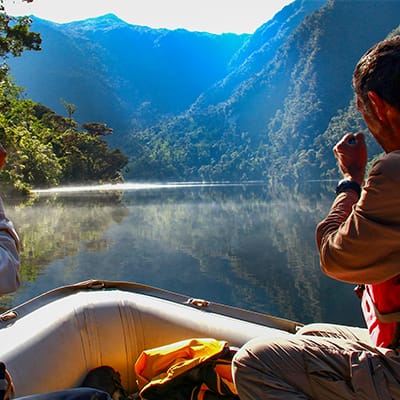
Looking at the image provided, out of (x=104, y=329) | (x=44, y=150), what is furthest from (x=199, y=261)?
(x=44, y=150)

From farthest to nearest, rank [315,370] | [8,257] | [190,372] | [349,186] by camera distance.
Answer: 1. [190,372]
2. [349,186]
3. [315,370]
4. [8,257]

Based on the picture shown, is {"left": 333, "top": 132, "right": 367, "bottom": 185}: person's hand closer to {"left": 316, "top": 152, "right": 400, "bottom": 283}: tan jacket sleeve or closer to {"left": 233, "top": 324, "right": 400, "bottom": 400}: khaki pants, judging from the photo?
{"left": 316, "top": 152, "right": 400, "bottom": 283}: tan jacket sleeve

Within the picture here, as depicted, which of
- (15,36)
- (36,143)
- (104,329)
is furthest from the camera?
(36,143)

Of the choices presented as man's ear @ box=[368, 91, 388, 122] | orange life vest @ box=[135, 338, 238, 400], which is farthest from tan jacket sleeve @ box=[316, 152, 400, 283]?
orange life vest @ box=[135, 338, 238, 400]

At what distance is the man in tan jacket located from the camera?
1.09 m

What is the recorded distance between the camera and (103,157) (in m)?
48.6

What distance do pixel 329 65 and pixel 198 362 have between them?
112308 millimetres

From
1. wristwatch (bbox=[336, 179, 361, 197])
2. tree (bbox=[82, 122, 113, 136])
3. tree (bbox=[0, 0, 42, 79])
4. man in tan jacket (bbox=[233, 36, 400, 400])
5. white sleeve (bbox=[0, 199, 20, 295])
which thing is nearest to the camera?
white sleeve (bbox=[0, 199, 20, 295])

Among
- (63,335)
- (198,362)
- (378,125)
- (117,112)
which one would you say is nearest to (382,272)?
(378,125)

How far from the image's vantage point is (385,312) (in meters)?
1.18

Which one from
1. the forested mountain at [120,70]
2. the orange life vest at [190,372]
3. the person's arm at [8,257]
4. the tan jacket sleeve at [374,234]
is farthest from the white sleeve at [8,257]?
the forested mountain at [120,70]

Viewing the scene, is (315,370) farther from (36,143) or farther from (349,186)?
(36,143)

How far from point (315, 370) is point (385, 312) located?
0.25 metres

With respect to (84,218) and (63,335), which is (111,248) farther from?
(63,335)
